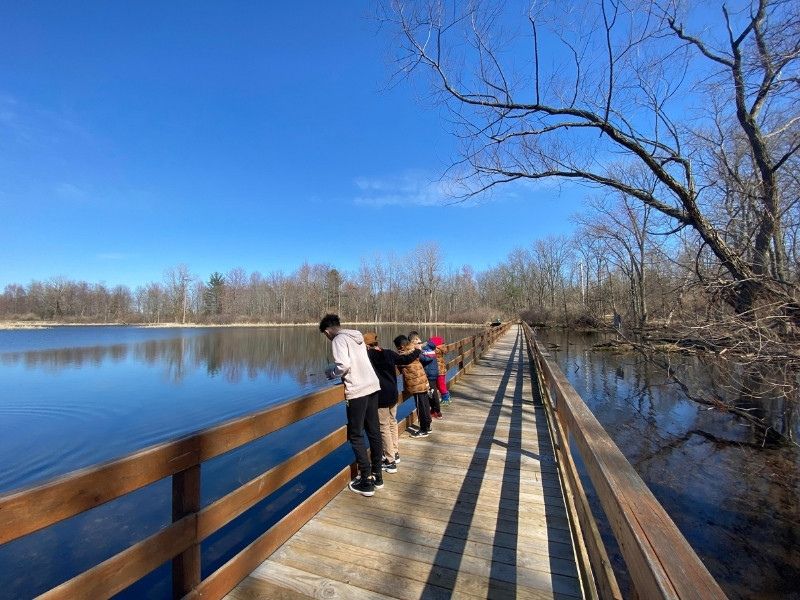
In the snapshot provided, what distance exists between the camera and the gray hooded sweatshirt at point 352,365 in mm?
3508

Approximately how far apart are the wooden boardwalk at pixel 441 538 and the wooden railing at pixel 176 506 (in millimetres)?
166

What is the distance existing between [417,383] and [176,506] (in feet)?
12.0

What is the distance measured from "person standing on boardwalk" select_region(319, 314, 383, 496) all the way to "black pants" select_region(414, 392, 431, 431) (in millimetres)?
1745

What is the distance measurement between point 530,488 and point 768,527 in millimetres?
4436

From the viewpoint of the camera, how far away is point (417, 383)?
5.42 metres

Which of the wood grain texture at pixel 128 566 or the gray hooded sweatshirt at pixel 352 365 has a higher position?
the gray hooded sweatshirt at pixel 352 365

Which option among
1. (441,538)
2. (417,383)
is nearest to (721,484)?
(417,383)

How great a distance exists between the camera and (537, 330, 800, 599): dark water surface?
472 cm

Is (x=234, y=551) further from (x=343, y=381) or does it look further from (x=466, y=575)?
(x=466, y=575)

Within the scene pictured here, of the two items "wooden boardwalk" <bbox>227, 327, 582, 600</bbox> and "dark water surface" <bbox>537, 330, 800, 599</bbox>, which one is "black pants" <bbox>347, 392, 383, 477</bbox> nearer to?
"wooden boardwalk" <bbox>227, 327, 582, 600</bbox>

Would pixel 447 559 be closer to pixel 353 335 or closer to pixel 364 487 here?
pixel 364 487

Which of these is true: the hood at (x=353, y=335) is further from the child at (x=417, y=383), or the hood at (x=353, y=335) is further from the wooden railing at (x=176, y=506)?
the child at (x=417, y=383)

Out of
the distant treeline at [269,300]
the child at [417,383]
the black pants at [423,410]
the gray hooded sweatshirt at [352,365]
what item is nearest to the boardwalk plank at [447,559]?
the gray hooded sweatshirt at [352,365]

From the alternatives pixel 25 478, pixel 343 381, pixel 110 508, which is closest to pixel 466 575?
pixel 343 381
